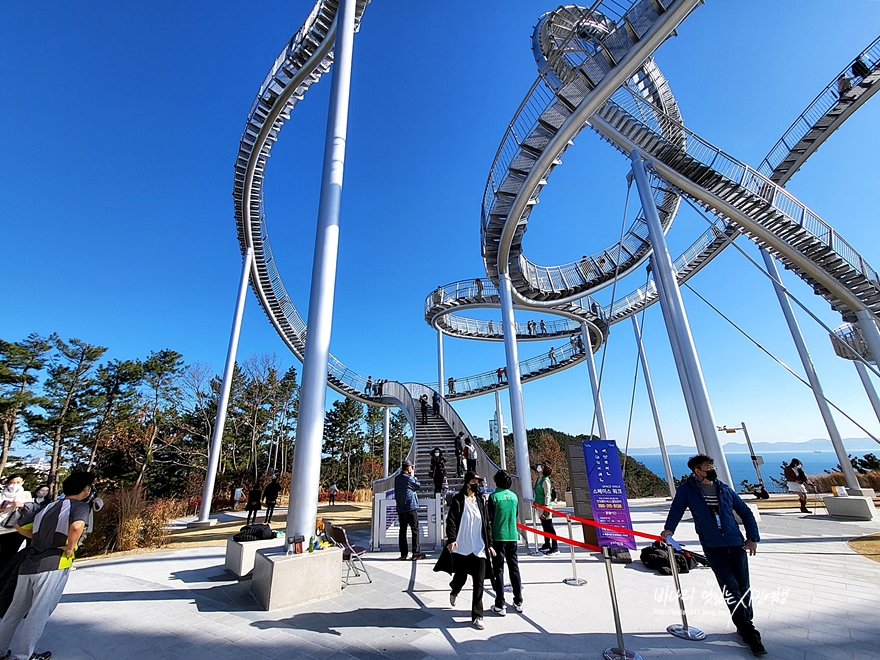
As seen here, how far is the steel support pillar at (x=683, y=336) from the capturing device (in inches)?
282

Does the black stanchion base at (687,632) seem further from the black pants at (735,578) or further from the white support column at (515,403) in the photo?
the white support column at (515,403)

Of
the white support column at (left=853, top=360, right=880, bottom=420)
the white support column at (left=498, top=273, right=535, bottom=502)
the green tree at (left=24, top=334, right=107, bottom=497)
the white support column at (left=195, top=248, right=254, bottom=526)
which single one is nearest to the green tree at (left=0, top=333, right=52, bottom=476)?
the green tree at (left=24, top=334, right=107, bottom=497)

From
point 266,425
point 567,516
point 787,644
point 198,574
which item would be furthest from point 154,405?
point 787,644

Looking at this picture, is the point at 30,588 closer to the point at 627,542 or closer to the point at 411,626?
the point at 411,626

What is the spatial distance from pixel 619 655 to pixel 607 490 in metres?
3.80

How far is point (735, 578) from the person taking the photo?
3.52 meters

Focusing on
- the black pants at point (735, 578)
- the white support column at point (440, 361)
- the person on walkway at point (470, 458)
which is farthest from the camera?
the white support column at point (440, 361)

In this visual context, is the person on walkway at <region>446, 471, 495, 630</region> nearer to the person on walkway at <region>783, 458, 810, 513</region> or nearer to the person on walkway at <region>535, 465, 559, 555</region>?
the person on walkway at <region>535, 465, 559, 555</region>

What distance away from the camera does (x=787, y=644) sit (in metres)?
3.25

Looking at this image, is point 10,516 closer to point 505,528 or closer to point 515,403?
point 505,528

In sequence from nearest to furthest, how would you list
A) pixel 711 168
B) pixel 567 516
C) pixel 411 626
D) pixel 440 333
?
pixel 411 626, pixel 567 516, pixel 711 168, pixel 440 333

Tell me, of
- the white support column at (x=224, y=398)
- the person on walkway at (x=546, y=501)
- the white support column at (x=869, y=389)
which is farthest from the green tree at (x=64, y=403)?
the white support column at (x=869, y=389)

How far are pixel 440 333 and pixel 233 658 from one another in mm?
18996

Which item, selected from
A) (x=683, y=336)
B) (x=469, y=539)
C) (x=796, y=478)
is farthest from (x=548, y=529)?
(x=796, y=478)
